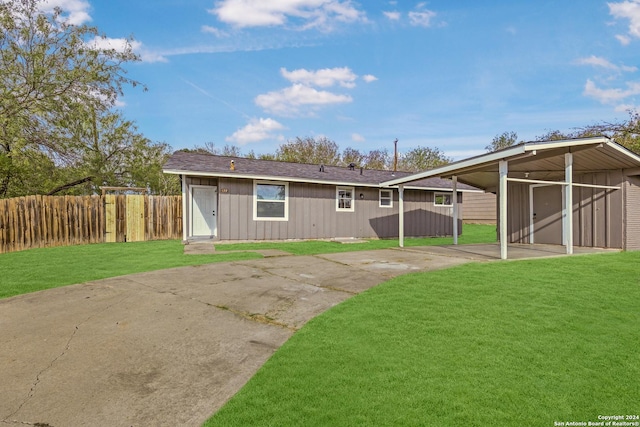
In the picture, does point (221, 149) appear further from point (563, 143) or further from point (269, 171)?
point (563, 143)

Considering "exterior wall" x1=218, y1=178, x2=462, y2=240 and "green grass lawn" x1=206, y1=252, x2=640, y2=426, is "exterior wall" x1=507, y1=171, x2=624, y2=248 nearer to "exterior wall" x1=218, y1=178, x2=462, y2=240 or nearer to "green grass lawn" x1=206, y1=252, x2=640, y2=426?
"exterior wall" x1=218, y1=178, x2=462, y2=240

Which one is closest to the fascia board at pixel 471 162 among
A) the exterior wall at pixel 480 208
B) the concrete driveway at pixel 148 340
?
the concrete driveway at pixel 148 340

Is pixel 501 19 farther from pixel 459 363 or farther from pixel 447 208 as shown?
pixel 459 363

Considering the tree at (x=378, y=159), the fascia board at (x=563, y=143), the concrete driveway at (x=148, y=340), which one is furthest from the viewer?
the tree at (x=378, y=159)

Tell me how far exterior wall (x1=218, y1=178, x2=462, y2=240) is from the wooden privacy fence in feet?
9.06

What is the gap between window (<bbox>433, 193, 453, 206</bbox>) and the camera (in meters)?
16.4

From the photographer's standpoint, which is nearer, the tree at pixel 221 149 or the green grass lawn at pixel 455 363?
the green grass lawn at pixel 455 363

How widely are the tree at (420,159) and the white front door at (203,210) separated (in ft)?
91.8

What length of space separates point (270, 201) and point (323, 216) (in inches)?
92.4

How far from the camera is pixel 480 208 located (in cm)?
2422

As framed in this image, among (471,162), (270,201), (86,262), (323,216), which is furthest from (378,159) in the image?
(86,262)

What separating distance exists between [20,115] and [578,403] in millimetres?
17009

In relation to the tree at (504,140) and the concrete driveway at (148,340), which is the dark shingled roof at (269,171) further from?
the tree at (504,140)

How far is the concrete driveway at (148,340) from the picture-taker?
7.36ft
